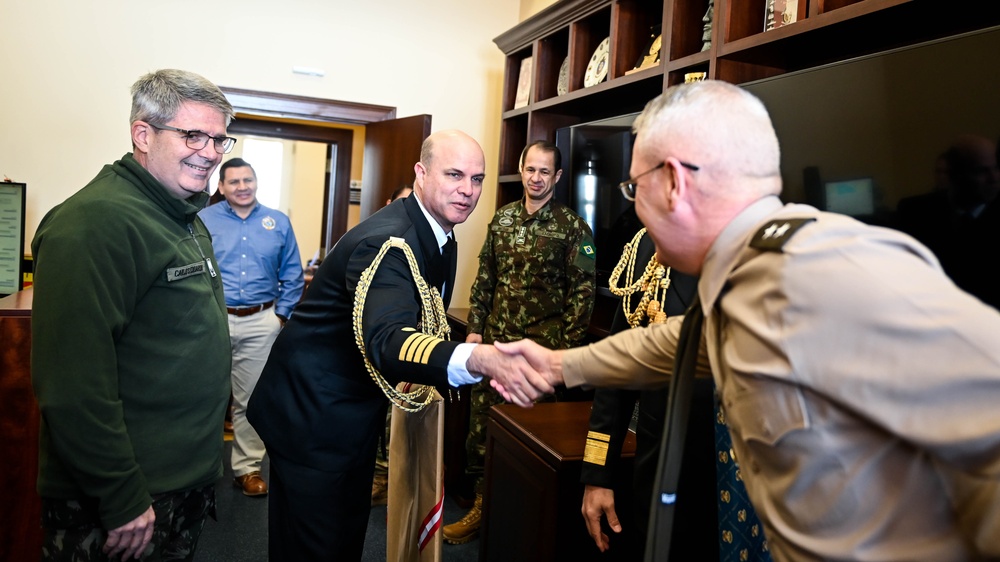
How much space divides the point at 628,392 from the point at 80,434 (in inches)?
47.2

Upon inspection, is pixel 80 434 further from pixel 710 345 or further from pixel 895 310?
pixel 895 310

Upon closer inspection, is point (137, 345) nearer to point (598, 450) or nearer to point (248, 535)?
point (598, 450)

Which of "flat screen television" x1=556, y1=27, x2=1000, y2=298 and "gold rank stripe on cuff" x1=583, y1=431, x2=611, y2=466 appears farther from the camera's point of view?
"gold rank stripe on cuff" x1=583, y1=431, x2=611, y2=466

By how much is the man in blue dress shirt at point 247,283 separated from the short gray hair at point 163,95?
2.23 meters

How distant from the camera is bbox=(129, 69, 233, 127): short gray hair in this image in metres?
1.52

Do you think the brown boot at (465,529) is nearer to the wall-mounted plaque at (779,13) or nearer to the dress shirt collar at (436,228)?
the dress shirt collar at (436,228)

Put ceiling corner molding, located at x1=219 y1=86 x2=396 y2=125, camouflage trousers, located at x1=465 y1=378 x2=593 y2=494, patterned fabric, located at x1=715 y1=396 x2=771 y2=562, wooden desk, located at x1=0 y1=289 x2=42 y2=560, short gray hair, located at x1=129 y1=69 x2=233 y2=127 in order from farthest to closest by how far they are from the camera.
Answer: ceiling corner molding, located at x1=219 y1=86 x2=396 y2=125
camouflage trousers, located at x1=465 y1=378 x2=593 y2=494
wooden desk, located at x1=0 y1=289 x2=42 y2=560
short gray hair, located at x1=129 y1=69 x2=233 y2=127
patterned fabric, located at x1=715 y1=396 x2=771 y2=562

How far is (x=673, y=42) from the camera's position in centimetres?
266

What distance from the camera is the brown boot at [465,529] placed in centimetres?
312

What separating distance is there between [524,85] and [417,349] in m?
3.05

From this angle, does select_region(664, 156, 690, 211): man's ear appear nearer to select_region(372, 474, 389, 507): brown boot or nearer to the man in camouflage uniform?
the man in camouflage uniform

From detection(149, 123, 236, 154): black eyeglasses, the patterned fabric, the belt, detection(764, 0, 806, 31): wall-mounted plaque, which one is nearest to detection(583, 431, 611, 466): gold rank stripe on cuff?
the patterned fabric

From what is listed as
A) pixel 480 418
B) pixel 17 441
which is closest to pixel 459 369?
pixel 17 441

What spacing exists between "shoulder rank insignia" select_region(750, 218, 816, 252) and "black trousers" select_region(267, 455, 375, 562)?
4.17ft
